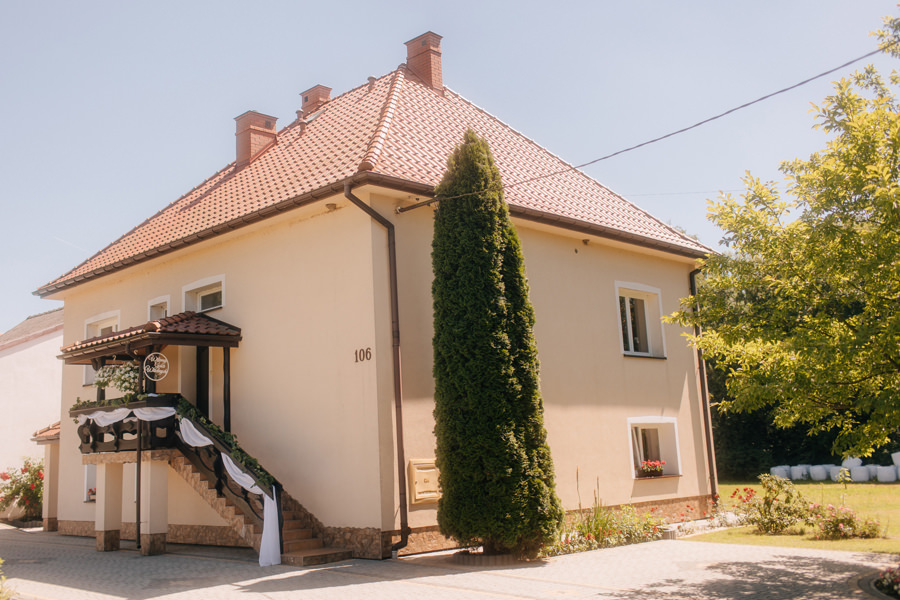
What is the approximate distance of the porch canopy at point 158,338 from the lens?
13.0 m

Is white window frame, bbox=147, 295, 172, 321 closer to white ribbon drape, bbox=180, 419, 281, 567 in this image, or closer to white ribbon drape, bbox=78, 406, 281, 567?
white ribbon drape, bbox=78, 406, 281, 567

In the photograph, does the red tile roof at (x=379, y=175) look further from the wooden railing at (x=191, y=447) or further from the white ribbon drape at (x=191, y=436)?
the white ribbon drape at (x=191, y=436)

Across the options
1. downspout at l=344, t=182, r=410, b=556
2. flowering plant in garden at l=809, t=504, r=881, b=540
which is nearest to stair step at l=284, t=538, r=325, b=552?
downspout at l=344, t=182, r=410, b=556

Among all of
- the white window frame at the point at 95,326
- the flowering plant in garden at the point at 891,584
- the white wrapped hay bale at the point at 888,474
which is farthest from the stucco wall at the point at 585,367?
the white wrapped hay bale at the point at 888,474

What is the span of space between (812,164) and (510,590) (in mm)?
6054

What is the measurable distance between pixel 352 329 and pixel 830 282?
6668 mm

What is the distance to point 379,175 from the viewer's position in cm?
1163

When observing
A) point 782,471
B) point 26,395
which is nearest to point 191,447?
point 26,395

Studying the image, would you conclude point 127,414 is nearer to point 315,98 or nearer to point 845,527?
point 315,98

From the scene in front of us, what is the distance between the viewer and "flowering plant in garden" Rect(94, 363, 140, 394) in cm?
1506

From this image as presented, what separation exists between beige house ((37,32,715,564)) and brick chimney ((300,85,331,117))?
0.31ft

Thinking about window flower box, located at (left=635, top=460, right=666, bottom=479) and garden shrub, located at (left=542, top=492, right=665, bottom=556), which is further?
window flower box, located at (left=635, top=460, right=666, bottom=479)

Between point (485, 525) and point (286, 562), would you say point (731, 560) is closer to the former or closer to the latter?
point (485, 525)

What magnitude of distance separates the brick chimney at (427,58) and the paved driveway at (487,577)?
10968 millimetres
